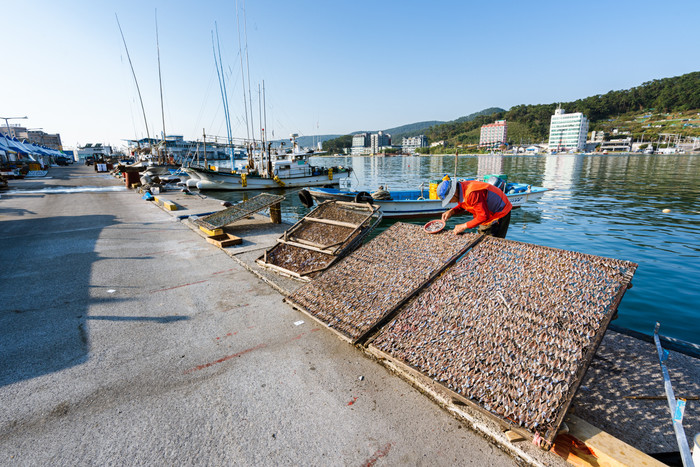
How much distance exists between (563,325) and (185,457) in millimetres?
A: 3644

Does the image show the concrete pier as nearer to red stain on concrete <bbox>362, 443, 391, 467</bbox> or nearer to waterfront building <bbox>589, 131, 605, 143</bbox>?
red stain on concrete <bbox>362, 443, 391, 467</bbox>

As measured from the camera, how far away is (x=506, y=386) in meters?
2.70

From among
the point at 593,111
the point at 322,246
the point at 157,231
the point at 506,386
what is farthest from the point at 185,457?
the point at 593,111

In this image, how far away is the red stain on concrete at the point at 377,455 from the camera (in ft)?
7.80

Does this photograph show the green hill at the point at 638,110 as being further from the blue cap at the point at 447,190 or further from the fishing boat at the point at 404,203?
the blue cap at the point at 447,190

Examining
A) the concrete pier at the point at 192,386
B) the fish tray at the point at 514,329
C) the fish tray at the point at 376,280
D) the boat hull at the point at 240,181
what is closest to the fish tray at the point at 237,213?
the concrete pier at the point at 192,386

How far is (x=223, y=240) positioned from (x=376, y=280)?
5.34 m

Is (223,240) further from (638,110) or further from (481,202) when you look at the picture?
(638,110)

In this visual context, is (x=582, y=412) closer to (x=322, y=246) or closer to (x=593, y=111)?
(x=322, y=246)

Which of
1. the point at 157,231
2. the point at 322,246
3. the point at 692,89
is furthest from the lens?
the point at 692,89

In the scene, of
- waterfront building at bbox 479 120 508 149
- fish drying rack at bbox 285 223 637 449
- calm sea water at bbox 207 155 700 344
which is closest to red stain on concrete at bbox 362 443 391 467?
fish drying rack at bbox 285 223 637 449

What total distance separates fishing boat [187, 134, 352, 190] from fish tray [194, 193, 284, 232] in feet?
68.6

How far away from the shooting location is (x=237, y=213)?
9484mm

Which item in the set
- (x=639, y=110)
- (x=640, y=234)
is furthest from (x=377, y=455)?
(x=639, y=110)
